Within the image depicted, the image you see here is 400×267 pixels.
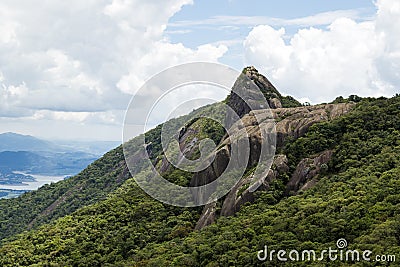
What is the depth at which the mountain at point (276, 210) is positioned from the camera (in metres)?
27.6

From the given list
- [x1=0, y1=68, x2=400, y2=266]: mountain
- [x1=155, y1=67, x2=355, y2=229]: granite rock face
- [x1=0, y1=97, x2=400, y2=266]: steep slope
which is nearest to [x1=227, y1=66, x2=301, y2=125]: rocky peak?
[x1=0, y1=68, x2=400, y2=266]: mountain

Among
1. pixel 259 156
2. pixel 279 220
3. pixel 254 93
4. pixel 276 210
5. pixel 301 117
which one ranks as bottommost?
pixel 279 220

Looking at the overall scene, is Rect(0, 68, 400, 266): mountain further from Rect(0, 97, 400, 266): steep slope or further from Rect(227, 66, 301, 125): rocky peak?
Rect(227, 66, 301, 125): rocky peak

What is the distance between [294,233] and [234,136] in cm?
1594

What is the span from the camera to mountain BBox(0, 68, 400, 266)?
27.6 m

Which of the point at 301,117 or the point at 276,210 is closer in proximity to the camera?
the point at 276,210

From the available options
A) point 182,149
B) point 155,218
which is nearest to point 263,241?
point 155,218

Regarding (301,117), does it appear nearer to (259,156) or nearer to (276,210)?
(259,156)

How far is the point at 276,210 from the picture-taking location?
1310 inches

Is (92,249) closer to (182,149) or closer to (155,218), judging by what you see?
(155,218)

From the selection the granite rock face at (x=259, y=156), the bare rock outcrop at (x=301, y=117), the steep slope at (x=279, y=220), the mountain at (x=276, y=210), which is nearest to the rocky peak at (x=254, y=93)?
the mountain at (x=276, y=210)

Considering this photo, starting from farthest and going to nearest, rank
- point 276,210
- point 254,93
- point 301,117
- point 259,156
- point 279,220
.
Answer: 1. point 254,93
2. point 301,117
3. point 259,156
4. point 276,210
5. point 279,220

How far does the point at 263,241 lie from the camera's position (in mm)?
28734

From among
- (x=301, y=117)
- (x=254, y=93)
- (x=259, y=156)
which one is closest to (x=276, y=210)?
(x=259, y=156)
